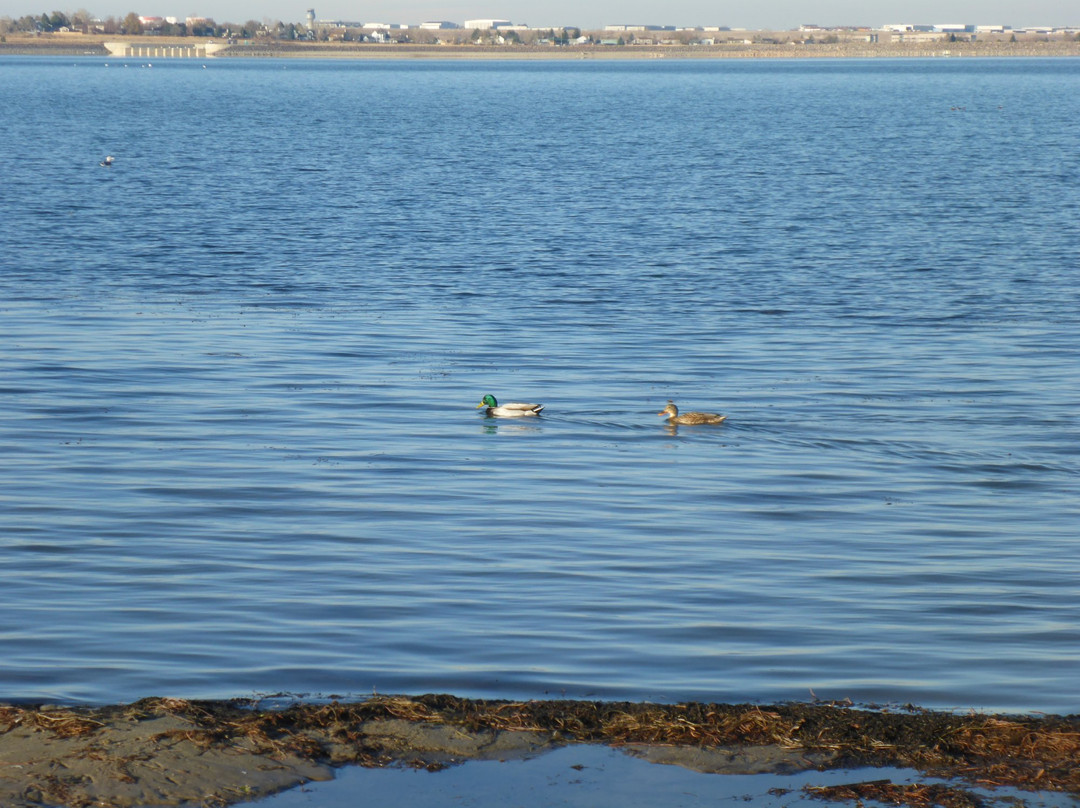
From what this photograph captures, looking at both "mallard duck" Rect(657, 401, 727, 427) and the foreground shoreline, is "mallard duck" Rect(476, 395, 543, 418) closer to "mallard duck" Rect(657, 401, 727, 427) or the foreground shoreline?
"mallard duck" Rect(657, 401, 727, 427)

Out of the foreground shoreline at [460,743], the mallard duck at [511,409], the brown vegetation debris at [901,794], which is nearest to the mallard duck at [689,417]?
the mallard duck at [511,409]

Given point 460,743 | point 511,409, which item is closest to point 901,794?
point 460,743

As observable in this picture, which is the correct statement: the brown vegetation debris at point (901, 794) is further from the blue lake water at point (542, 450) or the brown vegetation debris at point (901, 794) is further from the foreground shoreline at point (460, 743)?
the blue lake water at point (542, 450)

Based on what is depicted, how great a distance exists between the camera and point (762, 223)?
129 feet

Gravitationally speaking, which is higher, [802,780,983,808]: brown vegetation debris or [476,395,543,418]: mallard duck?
[802,780,983,808]: brown vegetation debris

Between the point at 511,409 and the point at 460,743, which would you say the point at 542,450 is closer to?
the point at 511,409

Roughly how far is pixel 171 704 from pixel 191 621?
2287 mm

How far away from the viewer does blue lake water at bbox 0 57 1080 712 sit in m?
10.1

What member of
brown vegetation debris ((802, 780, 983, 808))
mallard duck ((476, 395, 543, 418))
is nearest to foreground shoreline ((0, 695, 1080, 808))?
brown vegetation debris ((802, 780, 983, 808))

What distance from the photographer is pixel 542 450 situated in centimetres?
1686

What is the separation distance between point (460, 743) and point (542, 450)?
29.3 ft

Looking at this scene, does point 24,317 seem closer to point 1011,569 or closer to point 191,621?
point 191,621

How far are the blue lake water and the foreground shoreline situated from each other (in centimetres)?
68

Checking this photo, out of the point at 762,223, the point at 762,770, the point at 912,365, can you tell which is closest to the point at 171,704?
the point at 762,770
